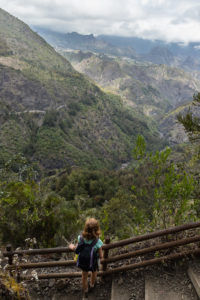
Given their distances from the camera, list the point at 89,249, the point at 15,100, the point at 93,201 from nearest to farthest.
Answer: the point at 89,249 < the point at 93,201 < the point at 15,100

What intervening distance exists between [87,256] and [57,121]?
133 meters

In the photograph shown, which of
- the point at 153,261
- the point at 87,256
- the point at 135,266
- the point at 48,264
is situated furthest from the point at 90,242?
the point at 48,264

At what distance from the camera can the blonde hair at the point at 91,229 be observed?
4736mm

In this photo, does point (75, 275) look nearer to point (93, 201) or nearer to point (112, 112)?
point (93, 201)

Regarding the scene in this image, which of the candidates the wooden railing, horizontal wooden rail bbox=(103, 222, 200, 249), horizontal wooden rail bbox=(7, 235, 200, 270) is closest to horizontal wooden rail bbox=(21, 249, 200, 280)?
the wooden railing

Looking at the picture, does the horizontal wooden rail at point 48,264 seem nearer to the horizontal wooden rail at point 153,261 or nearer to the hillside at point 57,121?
the horizontal wooden rail at point 153,261

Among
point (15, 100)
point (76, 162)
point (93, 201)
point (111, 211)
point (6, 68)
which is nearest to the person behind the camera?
point (111, 211)

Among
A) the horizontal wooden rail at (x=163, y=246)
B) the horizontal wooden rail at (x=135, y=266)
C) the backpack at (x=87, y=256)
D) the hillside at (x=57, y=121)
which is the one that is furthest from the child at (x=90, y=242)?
the hillside at (x=57, y=121)

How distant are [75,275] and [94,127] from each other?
151m

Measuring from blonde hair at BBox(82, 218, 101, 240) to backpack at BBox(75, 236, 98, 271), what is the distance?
133 mm

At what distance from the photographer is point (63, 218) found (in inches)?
445

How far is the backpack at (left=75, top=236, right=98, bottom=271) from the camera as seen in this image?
481 centimetres

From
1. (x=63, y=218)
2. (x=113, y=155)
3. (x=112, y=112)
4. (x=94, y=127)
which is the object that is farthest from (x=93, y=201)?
(x=112, y=112)

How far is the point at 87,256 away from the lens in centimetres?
482
